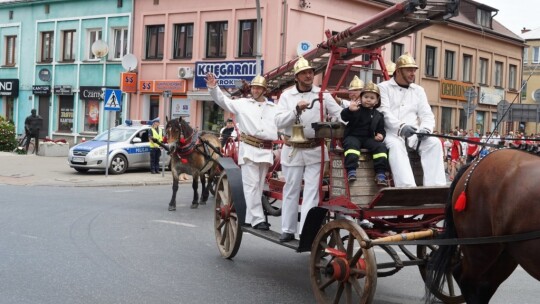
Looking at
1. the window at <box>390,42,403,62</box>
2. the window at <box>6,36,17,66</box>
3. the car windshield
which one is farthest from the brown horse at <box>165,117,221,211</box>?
the window at <box>6,36,17,66</box>

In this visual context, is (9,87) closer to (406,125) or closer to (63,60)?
(63,60)

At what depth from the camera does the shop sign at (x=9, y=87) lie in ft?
119

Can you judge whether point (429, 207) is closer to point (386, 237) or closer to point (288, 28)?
point (386, 237)

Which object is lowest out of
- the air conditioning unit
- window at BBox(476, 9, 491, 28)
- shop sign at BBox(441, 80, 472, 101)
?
the air conditioning unit

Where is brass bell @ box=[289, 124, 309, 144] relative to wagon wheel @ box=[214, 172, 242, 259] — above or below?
above

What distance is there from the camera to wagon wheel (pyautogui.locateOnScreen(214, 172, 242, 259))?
8602 mm

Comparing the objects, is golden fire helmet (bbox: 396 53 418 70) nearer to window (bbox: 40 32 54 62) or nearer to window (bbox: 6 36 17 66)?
window (bbox: 40 32 54 62)

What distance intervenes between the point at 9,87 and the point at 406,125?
110 feet

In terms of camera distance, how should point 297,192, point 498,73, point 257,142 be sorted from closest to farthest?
point 297,192 < point 257,142 < point 498,73

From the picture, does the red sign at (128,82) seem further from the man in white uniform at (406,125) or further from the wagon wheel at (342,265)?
→ the wagon wheel at (342,265)

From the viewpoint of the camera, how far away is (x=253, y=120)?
848 cm

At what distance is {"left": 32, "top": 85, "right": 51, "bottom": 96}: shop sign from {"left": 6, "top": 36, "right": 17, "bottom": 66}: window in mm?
3063

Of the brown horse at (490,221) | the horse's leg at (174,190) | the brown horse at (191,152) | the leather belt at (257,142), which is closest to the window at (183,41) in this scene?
the brown horse at (191,152)

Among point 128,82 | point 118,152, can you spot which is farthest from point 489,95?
point 118,152
